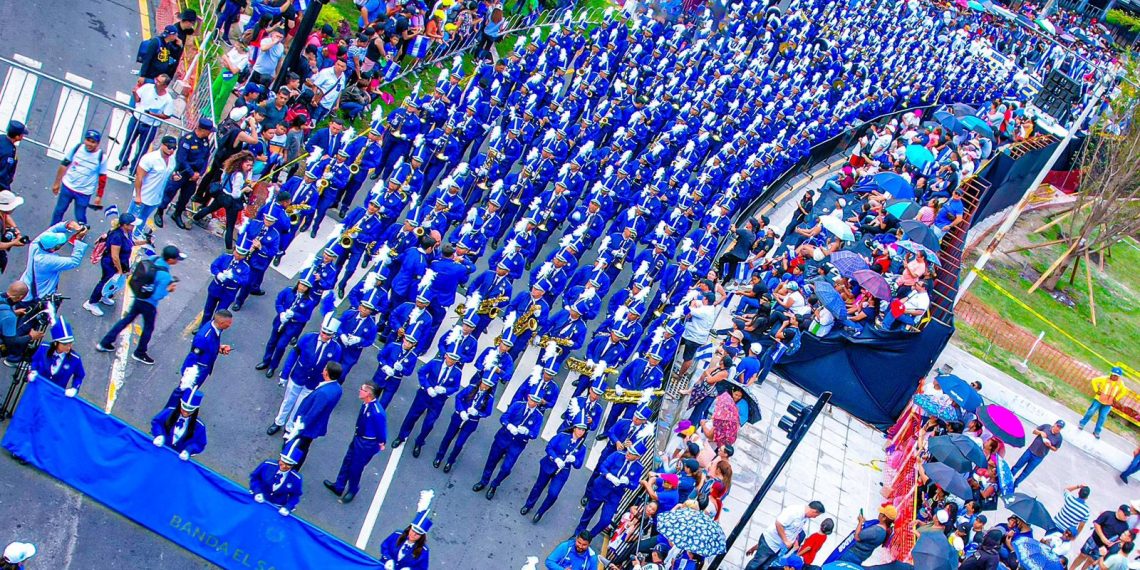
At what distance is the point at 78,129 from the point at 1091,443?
771 inches

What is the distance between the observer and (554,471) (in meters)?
13.3

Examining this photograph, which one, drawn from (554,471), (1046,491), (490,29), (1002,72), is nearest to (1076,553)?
(1046,491)

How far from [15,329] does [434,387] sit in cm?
462

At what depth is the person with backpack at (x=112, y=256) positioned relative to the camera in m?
12.9

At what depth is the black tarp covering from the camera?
1870 cm

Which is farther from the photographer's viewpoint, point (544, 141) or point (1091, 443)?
point (1091, 443)

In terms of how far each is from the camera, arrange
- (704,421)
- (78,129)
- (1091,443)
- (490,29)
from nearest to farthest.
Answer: (704,421) < (78,129) < (1091,443) < (490,29)

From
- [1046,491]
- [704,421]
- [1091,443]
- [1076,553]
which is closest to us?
[704,421]

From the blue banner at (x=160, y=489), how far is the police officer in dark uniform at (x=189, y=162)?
5.38 m

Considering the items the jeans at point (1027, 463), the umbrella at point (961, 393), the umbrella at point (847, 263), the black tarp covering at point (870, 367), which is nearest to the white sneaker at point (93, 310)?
the black tarp covering at point (870, 367)

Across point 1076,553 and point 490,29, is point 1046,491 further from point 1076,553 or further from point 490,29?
point 490,29

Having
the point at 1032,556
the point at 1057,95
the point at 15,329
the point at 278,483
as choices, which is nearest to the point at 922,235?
the point at 1032,556

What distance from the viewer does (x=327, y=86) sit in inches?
747

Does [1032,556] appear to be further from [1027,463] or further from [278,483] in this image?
[278,483]
